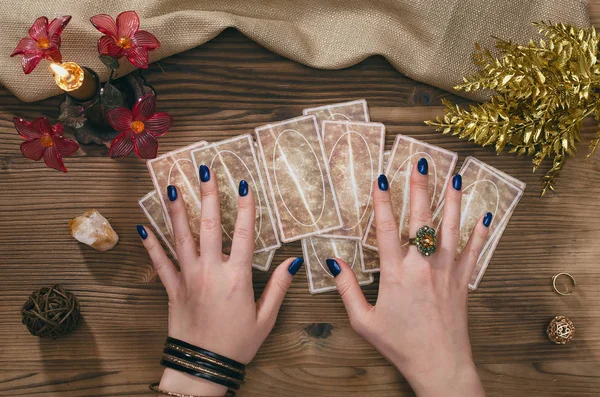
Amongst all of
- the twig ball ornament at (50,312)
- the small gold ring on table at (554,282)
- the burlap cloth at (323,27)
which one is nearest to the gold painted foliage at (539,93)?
the burlap cloth at (323,27)

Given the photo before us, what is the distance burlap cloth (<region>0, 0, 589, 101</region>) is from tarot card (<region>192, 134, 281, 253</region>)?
261 mm

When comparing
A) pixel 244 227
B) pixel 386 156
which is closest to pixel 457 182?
pixel 386 156

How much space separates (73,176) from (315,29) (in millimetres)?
740

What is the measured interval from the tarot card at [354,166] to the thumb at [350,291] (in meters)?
0.11

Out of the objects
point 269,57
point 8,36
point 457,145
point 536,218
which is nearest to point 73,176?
point 8,36

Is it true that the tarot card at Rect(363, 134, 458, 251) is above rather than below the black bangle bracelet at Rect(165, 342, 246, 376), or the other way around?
above

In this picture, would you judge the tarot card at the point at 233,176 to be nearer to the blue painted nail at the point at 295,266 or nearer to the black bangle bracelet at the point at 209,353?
the blue painted nail at the point at 295,266

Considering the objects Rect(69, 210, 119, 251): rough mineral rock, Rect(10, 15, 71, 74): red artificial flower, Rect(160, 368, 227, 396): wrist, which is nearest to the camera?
Rect(10, 15, 71, 74): red artificial flower

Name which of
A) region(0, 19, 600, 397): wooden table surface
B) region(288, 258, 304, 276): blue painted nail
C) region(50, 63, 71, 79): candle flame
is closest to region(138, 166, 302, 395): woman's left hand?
region(288, 258, 304, 276): blue painted nail

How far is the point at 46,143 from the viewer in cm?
99

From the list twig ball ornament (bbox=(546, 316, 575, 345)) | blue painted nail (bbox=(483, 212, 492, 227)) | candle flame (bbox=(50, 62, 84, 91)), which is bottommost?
twig ball ornament (bbox=(546, 316, 575, 345))

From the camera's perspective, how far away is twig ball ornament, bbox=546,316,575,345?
3.82 feet

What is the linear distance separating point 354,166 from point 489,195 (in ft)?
1.19

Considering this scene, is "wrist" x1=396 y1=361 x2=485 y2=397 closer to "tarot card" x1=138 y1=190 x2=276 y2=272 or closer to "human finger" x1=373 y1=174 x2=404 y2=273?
"human finger" x1=373 y1=174 x2=404 y2=273
